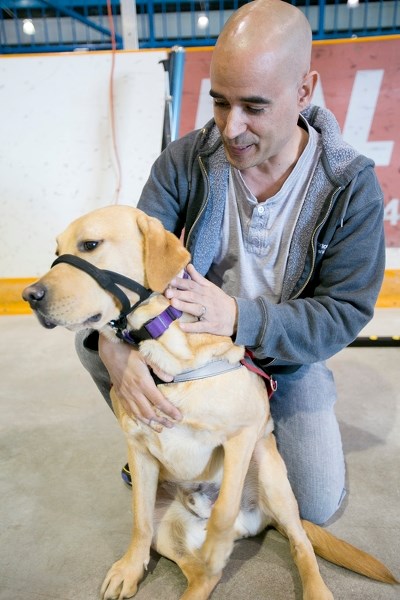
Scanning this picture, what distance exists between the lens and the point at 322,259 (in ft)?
4.59

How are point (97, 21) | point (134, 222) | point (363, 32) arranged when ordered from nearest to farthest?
1. point (134, 222)
2. point (363, 32)
3. point (97, 21)

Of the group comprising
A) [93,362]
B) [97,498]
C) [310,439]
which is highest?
[93,362]

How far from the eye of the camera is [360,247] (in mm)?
1342

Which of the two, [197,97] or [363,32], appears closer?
[197,97]

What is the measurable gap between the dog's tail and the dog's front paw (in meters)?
0.47

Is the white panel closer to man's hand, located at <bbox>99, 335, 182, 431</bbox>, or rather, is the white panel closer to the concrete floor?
the concrete floor

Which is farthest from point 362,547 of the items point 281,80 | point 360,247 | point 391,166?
point 391,166

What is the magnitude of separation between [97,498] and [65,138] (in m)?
2.66

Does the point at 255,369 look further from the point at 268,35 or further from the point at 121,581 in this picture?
the point at 268,35

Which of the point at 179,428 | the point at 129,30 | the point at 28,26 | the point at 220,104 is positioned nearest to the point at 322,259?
the point at 220,104

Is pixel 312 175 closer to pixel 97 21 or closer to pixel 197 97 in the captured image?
pixel 197 97

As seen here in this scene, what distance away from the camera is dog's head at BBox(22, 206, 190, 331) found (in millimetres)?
982

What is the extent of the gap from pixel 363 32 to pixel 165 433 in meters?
6.05

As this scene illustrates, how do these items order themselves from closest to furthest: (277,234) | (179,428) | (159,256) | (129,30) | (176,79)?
(159,256), (179,428), (277,234), (176,79), (129,30)
